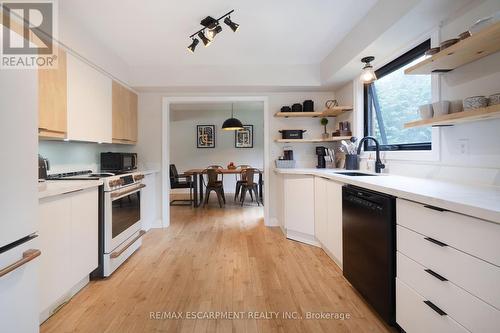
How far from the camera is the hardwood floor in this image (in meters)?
1.61

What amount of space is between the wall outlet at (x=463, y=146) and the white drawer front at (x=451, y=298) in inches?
35.7

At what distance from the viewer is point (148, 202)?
11.7ft

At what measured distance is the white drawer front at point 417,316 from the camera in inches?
43.2

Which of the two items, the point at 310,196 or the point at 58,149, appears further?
the point at 310,196

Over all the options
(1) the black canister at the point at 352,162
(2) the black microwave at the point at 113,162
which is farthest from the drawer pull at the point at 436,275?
(2) the black microwave at the point at 113,162

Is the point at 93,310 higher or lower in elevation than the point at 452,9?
lower

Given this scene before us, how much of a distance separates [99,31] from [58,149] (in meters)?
1.30

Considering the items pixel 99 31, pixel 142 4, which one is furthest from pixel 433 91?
pixel 99 31

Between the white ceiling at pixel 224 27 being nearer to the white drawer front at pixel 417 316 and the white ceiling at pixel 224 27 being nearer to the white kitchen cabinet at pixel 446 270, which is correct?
the white kitchen cabinet at pixel 446 270

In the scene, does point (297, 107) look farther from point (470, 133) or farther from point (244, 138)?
point (244, 138)

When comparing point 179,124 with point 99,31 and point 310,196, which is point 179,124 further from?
point 310,196

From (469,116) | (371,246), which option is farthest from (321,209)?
(469,116)

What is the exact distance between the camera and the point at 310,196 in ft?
9.70

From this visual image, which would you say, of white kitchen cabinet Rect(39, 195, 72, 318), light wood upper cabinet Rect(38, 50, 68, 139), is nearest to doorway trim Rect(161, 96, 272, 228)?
light wood upper cabinet Rect(38, 50, 68, 139)
